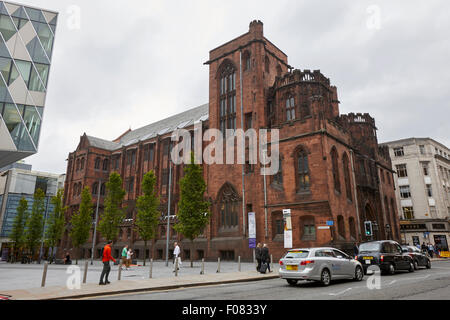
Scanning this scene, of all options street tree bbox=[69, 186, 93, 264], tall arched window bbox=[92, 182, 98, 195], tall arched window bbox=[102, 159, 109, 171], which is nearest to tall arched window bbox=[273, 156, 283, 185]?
street tree bbox=[69, 186, 93, 264]

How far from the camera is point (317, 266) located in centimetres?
1155

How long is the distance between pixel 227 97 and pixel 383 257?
966 inches

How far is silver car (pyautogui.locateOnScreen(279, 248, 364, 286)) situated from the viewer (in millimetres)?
11445

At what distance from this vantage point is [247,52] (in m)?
34.0

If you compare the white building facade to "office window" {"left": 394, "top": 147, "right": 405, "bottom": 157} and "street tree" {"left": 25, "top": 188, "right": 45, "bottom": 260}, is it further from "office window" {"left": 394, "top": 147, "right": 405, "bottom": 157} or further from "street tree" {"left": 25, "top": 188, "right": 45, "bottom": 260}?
"street tree" {"left": 25, "top": 188, "right": 45, "bottom": 260}

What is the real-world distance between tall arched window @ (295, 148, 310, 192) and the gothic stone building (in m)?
0.09

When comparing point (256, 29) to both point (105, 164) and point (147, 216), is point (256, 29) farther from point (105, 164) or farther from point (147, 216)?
point (105, 164)

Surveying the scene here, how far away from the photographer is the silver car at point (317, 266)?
11.4 m

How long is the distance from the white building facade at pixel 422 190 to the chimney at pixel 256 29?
41.9 metres

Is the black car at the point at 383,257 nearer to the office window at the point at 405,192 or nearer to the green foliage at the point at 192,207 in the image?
the green foliage at the point at 192,207

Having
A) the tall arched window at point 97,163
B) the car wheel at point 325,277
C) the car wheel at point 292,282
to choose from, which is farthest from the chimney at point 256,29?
the tall arched window at point 97,163

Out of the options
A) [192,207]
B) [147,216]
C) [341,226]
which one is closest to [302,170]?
[341,226]

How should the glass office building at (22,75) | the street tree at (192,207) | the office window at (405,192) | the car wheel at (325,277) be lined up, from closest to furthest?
the car wheel at (325,277) → the street tree at (192,207) → the glass office building at (22,75) → the office window at (405,192)
